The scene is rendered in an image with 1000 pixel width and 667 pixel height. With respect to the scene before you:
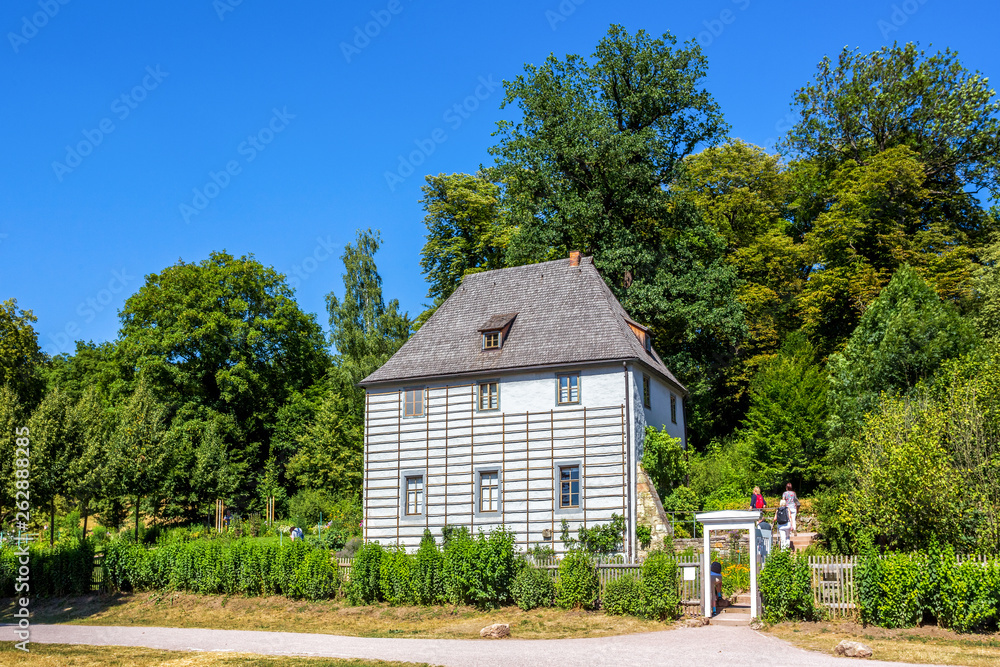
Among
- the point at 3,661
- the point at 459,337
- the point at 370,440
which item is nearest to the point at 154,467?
the point at 370,440

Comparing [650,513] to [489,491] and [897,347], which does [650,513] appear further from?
[897,347]

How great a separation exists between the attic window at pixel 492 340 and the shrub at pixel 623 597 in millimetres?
11941

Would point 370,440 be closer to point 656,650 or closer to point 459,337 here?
point 459,337

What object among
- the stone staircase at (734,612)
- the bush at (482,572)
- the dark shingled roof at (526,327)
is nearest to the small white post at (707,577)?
the stone staircase at (734,612)

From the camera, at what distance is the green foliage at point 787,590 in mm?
18859

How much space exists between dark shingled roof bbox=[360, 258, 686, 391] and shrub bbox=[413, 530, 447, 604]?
8.34 metres

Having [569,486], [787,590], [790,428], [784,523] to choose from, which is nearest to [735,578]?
[784,523]

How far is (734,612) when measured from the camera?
20.4 m

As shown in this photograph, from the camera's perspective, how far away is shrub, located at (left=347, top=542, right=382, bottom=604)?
24.1 m

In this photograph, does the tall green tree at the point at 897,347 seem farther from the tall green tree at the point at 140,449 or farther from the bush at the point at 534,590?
the tall green tree at the point at 140,449

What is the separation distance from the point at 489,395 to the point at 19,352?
103 ft

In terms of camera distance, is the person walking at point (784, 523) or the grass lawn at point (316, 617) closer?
the grass lawn at point (316, 617)


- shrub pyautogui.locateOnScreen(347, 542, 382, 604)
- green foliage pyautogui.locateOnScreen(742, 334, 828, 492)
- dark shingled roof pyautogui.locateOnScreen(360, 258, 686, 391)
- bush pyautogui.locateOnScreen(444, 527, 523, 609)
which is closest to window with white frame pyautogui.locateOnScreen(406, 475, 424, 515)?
dark shingled roof pyautogui.locateOnScreen(360, 258, 686, 391)

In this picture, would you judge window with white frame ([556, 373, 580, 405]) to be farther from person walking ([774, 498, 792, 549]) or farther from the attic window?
person walking ([774, 498, 792, 549])
